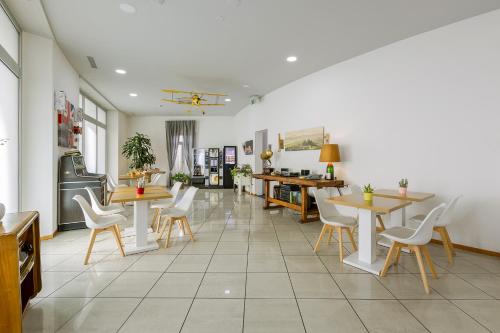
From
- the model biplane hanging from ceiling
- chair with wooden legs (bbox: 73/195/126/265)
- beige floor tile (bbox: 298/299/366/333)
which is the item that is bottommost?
beige floor tile (bbox: 298/299/366/333)

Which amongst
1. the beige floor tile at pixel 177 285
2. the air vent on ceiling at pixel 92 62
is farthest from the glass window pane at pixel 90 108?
the beige floor tile at pixel 177 285

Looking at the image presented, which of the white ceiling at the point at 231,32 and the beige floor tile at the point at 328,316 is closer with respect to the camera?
the beige floor tile at the point at 328,316

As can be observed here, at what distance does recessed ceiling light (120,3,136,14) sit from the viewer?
3.05 meters

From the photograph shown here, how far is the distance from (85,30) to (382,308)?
17.0ft

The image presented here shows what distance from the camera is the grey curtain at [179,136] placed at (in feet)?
33.6

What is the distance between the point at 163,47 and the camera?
4.17m

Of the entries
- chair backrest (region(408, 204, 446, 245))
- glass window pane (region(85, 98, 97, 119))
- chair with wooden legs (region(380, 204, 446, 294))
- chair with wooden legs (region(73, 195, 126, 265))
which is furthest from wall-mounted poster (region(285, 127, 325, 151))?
glass window pane (region(85, 98, 97, 119))

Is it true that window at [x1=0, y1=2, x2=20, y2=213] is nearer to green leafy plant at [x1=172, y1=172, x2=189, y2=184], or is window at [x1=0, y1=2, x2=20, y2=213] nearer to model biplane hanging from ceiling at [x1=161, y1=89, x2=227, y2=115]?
model biplane hanging from ceiling at [x1=161, y1=89, x2=227, y2=115]

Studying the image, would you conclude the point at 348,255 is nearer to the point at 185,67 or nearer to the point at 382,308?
the point at 382,308

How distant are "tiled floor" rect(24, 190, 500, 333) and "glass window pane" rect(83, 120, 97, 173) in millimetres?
4400

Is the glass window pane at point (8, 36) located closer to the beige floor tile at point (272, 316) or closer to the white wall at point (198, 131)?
the beige floor tile at point (272, 316)

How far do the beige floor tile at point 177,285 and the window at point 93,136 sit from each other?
5413 millimetres

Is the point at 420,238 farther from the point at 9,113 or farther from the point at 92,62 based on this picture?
the point at 92,62

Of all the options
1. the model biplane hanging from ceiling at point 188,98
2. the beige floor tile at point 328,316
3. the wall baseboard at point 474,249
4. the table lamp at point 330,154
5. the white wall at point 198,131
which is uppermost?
the model biplane hanging from ceiling at point 188,98
